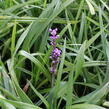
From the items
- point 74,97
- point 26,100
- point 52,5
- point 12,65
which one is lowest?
point 74,97

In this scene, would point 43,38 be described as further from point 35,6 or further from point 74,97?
point 74,97

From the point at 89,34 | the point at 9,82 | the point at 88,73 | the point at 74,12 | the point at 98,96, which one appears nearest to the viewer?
the point at 98,96

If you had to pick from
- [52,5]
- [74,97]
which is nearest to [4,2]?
[52,5]

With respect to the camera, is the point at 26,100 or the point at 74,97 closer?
the point at 26,100

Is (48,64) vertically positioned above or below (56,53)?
below

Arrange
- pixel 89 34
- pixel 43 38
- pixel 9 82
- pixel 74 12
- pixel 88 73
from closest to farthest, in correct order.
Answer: pixel 9 82, pixel 88 73, pixel 43 38, pixel 89 34, pixel 74 12

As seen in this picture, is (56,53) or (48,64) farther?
(48,64)

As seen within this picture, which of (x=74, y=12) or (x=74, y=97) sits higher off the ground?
(x=74, y=12)
